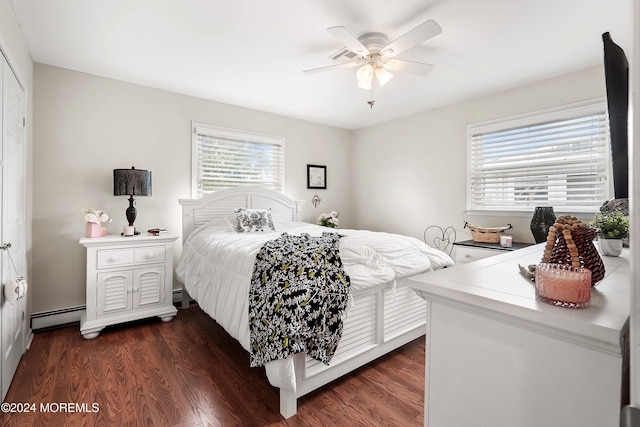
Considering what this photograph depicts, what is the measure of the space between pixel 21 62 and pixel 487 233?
4.45m

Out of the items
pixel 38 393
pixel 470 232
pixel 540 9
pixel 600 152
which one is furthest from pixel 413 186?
pixel 38 393

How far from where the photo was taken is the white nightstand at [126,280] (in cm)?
276

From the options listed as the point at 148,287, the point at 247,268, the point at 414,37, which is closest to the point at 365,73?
the point at 414,37

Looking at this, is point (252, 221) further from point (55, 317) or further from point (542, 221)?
point (542, 221)

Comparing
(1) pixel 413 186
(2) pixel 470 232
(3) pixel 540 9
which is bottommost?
(2) pixel 470 232

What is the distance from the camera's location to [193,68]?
2982mm

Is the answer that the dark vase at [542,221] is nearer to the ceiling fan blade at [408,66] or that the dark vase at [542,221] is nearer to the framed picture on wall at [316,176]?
the ceiling fan blade at [408,66]

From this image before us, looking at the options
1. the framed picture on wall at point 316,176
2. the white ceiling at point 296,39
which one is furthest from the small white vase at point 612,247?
the framed picture on wall at point 316,176

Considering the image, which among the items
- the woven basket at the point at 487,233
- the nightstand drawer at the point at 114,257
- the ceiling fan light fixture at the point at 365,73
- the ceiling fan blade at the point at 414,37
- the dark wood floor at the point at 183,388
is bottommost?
the dark wood floor at the point at 183,388

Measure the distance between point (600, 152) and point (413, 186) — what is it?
2.00 metres

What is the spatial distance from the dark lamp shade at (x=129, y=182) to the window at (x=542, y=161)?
363 cm

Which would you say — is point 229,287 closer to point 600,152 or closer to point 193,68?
point 193,68

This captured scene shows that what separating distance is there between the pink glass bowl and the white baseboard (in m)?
3.83

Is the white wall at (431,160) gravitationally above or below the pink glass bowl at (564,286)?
above
